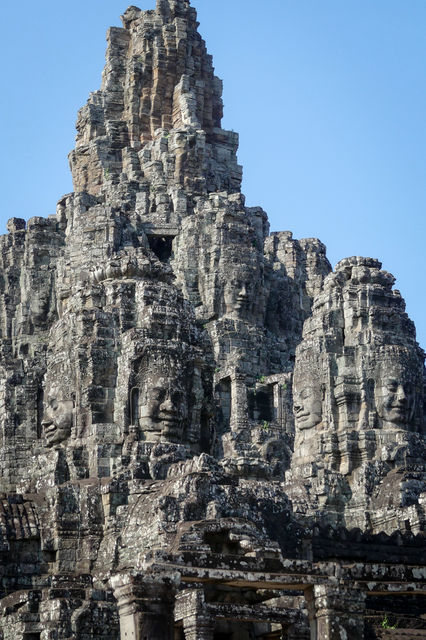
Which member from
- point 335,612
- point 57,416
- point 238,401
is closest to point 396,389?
point 57,416

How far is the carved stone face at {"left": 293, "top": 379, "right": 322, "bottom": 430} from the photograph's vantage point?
68.3 metres

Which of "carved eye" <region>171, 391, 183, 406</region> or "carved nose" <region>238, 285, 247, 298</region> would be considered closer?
"carved eye" <region>171, 391, 183, 406</region>

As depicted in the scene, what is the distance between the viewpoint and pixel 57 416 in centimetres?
5875

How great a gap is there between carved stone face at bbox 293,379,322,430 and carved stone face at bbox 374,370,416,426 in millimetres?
2470

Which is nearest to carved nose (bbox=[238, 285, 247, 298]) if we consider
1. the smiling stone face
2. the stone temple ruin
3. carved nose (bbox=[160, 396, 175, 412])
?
the stone temple ruin

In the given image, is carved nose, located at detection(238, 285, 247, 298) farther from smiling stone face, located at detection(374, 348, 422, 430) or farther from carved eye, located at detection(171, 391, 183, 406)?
carved eye, located at detection(171, 391, 183, 406)

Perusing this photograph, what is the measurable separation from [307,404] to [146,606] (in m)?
30.6

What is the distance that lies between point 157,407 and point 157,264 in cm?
797

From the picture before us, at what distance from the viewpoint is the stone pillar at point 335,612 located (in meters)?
40.0

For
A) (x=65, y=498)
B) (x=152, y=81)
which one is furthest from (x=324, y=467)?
(x=152, y=81)

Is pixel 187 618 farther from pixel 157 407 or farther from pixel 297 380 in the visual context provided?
pixel 297 380

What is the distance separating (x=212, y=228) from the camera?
323ft

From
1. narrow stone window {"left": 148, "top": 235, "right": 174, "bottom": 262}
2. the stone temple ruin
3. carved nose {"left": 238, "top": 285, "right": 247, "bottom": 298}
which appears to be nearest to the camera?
the stone temple ruin

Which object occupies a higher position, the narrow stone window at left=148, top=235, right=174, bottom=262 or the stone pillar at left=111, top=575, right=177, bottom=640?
the narrow stone window at left=148, top=235, right=174, bottom=262
